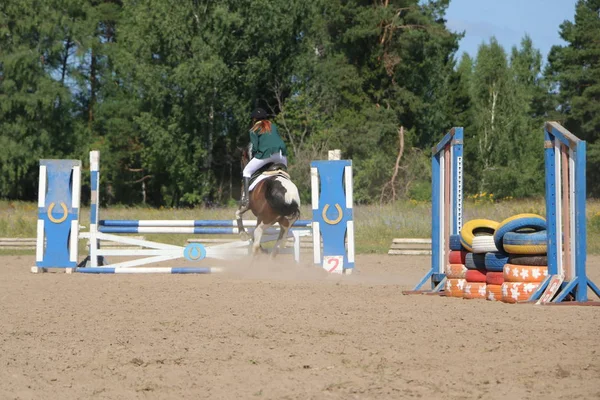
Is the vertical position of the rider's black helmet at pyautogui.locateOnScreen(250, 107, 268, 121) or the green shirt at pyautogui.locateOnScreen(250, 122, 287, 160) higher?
the rider's black helmet at pyautogui.locateOnScreen(250, 107, 268, 121)

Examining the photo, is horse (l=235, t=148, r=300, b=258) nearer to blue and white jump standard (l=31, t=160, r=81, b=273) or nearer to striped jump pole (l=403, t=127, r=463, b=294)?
blue and white jump standard (l=31, t=160, r=81, b=273)

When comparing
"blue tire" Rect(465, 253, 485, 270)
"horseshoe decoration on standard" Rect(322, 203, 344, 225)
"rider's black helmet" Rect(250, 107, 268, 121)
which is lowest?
"blue tire" Rect(465, 253, 485, 270)

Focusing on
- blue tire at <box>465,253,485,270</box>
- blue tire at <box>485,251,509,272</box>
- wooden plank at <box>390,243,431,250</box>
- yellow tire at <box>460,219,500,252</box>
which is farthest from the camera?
wooden plank at <box>390,243,431,250</box>

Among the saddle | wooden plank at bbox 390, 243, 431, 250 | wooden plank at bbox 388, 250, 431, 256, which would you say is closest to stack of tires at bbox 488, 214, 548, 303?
the saddle

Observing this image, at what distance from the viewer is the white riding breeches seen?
45.7 feet

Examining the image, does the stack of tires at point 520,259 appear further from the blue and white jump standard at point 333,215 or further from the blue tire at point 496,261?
the blue and white jump standard at point 333,215

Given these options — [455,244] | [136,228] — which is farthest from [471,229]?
[136,228]

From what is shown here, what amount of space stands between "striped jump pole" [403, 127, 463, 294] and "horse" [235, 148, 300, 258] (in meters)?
3.87

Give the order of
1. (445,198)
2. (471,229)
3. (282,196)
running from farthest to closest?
1. (282,196)
2. (445,198)
3. (471,229)

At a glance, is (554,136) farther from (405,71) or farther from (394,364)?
(405,71)

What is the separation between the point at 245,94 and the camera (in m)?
43.8

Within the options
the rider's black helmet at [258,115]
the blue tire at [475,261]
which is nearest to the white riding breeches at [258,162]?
the rider's black helmet at [258,115]

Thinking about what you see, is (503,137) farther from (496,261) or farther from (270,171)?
(496,261)

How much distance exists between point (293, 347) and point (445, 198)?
4019 millimetres
